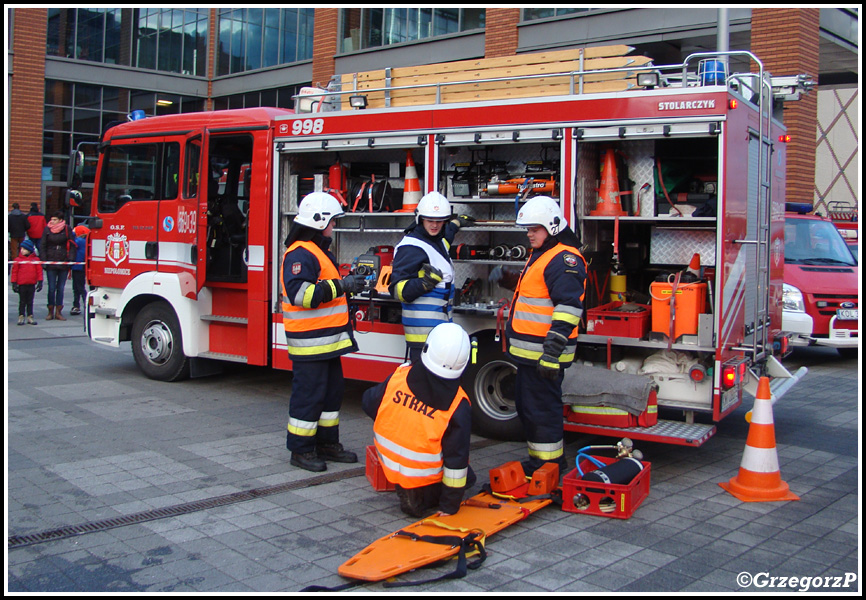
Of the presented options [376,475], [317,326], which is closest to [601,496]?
[376,475]

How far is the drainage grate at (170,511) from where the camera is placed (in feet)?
14.7

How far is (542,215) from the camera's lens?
5520mm

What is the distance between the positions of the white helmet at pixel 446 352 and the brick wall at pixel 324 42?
620 inches

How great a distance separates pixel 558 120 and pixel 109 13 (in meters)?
21.6

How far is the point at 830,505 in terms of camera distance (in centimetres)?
533

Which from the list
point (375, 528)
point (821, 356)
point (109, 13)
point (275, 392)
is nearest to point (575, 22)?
point (821, 356)

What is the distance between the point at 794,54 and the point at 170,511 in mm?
12611

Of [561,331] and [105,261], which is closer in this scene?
[561,331]

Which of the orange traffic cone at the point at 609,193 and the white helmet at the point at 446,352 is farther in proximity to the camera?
the orange traffic cone at the point at 609,193

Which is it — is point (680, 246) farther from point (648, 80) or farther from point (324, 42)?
point (324, 42)

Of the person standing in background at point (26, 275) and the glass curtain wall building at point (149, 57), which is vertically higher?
the glass curtain wall building at point (149, 57)

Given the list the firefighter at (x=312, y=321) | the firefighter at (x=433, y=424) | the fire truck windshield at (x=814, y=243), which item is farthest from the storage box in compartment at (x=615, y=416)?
the fire truck windshield at (x=814, y=243)

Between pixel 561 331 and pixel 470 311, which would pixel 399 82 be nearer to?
pixel 470 311

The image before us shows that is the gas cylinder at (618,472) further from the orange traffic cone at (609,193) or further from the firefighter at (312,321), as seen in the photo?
the orange traffic cone at (609,193)
